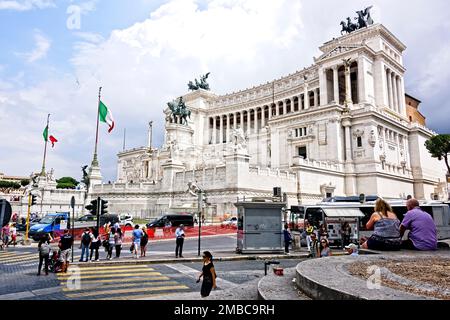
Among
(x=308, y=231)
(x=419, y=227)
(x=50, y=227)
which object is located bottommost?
(x=50, y=227)

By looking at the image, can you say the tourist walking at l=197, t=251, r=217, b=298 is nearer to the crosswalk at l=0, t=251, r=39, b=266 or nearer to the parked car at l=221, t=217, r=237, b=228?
the crosswalk at l=0, t=251, r=39, b=266

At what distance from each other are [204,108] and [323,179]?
52.4 m

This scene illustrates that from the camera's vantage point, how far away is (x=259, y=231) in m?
17.8

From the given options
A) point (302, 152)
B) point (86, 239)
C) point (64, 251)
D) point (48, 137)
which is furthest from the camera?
point (302, 152)

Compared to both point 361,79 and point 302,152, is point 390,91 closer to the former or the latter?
point 361,79

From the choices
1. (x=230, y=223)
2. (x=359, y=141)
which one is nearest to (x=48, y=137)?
(x=230, y=223)

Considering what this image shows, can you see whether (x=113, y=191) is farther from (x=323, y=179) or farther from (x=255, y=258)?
(x=255, y=258)

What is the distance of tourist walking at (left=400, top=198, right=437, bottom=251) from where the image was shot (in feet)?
26.9

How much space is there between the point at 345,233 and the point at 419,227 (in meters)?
11.4

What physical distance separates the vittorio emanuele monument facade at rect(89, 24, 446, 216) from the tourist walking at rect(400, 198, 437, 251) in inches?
1116

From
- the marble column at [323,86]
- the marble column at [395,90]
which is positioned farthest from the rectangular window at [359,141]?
the marble column at [395,90]

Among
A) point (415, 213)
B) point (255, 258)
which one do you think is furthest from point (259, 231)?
point (415, 213)

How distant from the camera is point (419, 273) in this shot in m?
6.46

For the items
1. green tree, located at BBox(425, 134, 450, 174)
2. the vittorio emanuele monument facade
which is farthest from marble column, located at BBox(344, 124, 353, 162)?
green tree, located at BBox(425, 134, 450, 174)
